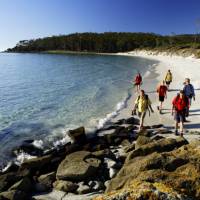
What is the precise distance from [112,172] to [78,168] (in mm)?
1057

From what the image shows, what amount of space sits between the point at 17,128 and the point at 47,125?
170 centimetres

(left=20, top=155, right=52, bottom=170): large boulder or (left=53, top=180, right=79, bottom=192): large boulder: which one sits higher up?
(left=53, top=180, right=79, bottom=192): large boulder

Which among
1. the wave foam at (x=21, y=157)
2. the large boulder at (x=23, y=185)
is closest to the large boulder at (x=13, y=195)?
the large boulder at (x=23, y=185)

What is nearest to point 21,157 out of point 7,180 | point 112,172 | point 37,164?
point 37,164

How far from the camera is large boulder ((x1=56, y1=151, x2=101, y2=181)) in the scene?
401 inches

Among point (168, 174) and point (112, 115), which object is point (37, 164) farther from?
point (112, 115)

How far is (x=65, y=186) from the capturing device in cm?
973

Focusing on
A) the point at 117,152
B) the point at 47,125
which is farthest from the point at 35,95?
the point at 117,152

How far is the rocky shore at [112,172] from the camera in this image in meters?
5.60

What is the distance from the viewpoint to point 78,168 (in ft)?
34.4

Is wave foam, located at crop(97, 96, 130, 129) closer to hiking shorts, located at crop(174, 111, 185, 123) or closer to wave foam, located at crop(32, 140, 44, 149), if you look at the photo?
wave foam, located at crop(32, 140, 44, 149)

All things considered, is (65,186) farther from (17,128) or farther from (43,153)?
(17,128)

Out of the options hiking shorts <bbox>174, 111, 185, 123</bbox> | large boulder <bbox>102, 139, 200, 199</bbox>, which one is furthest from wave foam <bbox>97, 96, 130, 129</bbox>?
large boulder <bbox>102, 139, 200, 199</bbox>

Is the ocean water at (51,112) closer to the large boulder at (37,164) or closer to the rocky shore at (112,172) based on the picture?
the rocky shore at (112,172)
